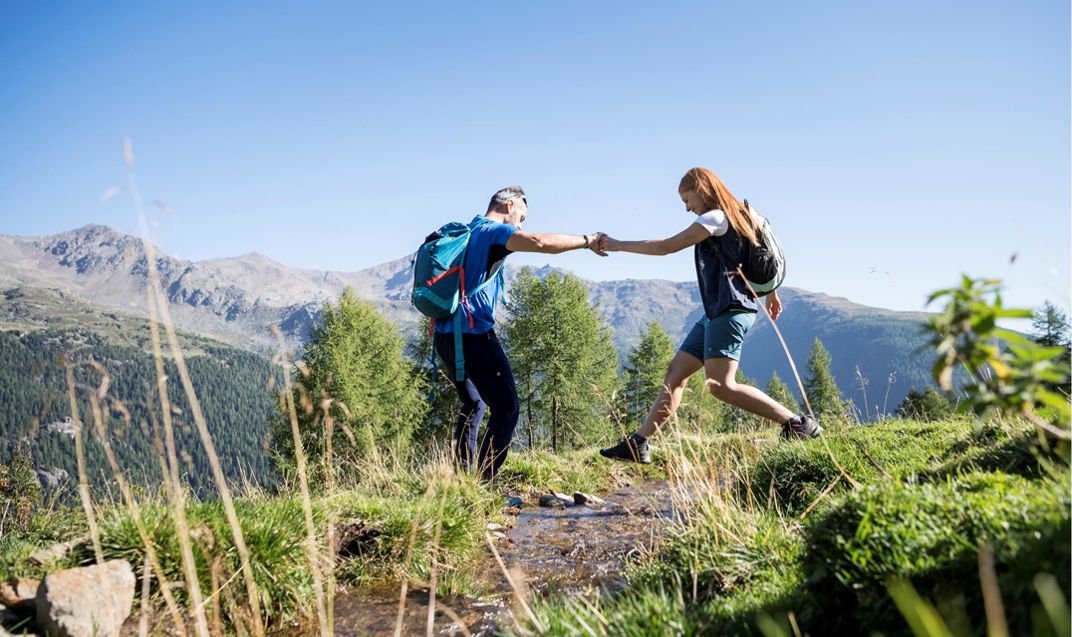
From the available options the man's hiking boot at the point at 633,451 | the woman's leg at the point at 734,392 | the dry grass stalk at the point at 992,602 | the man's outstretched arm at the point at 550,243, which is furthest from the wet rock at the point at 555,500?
the dry grass stalk at the point at 992,602

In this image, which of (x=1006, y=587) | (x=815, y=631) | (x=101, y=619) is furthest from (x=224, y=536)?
(x=1006, y=587)

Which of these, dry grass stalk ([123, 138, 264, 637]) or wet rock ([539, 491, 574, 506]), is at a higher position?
dry grass stalk ([123, 138, 264, 637])

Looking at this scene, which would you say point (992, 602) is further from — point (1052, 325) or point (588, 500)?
point (1052, 325)

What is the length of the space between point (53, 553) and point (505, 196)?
15.1 feet

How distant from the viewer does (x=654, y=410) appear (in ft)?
19.3

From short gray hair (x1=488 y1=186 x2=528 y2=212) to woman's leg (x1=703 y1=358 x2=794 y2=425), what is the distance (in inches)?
102

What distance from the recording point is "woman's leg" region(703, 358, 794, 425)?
536 cm

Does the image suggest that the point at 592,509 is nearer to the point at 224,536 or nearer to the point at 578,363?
the point at 224,536

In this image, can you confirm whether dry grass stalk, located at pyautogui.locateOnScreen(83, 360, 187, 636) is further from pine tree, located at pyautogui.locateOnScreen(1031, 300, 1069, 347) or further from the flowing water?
pine tree, located at pyautogui.locateOnScreen(1031, 300, 1069, 347)

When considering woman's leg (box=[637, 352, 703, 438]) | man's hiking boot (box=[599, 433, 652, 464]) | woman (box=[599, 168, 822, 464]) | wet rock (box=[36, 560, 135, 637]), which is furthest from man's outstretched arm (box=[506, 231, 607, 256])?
wet rock (box=[36, 560, 135, 637])

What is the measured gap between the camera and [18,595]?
117 inches

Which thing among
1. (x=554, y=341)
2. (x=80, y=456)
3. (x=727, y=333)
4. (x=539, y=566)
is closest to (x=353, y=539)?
(x=539, y=566)

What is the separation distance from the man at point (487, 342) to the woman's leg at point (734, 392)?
148 centimetres

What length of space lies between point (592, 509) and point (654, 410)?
1.16m
